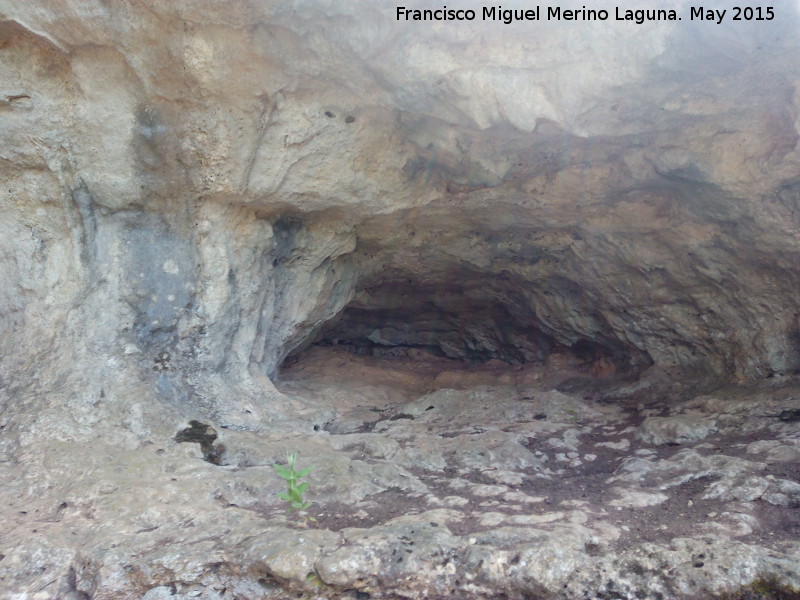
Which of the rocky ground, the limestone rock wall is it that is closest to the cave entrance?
→ the limestone rock wall

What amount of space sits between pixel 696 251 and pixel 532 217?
1.55 meters

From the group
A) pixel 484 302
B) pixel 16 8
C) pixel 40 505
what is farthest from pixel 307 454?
pixel 484 302

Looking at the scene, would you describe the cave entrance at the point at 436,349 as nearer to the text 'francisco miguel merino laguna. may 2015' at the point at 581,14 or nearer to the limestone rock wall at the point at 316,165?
the limestone rock wall at the point at 316,165

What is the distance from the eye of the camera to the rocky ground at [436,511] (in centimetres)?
305

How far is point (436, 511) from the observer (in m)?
3.71

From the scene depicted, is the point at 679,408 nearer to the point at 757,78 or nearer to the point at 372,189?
the point at 757,78

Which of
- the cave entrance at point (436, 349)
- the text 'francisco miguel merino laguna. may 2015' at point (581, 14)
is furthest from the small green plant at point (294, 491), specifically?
the text 'francisco miguel merino laguna. may 2015' at point (581, 14)

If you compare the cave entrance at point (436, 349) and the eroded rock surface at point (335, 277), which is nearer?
the eroded rock surface at point (335, 277)

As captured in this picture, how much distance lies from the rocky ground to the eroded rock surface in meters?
0.02

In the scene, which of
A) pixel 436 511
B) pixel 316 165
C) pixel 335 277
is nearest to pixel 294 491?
pixel 436 511

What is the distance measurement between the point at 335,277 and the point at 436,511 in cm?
372

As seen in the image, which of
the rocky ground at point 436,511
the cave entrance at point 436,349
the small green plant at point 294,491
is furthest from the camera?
the cave entrance at point 436,349

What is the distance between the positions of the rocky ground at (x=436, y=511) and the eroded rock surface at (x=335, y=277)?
0.02 meters

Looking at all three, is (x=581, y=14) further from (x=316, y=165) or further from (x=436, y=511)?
(x=436, y=511)
